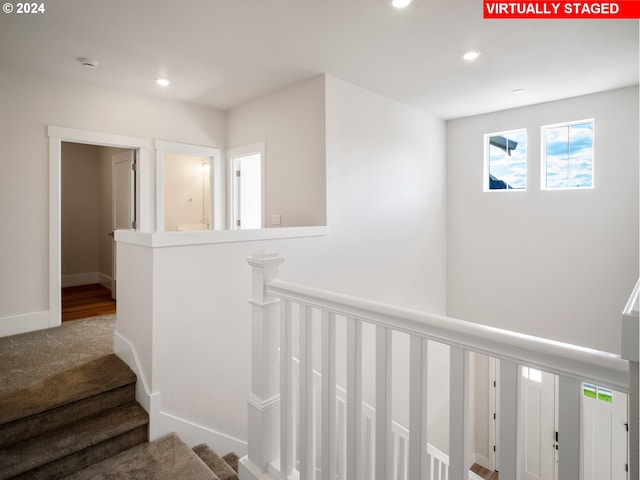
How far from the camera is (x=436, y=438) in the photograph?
525 centimetres

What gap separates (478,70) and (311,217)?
224 cm

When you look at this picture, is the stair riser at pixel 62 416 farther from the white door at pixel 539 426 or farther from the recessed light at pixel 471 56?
the white door at pixel 539 426

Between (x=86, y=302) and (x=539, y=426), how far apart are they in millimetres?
6727

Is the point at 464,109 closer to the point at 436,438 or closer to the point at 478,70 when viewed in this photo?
the point at 478,70

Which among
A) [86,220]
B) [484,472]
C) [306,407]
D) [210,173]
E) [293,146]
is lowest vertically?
[484,472]

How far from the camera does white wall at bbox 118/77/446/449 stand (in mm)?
2443

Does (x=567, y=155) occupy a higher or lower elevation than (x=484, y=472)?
higher

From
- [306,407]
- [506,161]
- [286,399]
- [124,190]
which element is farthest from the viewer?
[506,161]

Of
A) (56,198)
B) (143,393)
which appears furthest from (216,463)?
(56,198)

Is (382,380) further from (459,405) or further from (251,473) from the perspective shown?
(251,473)

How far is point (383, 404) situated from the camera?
3.97ft

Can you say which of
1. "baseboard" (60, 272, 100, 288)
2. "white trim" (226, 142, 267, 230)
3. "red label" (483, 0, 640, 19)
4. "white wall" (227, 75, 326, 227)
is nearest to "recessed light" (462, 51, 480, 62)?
"red label" (483, 0, 640, 19)

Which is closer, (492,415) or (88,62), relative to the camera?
(88,62)

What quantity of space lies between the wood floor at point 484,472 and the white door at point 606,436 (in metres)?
1.29
